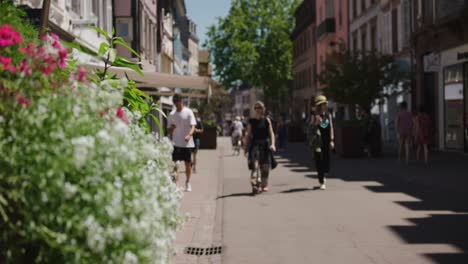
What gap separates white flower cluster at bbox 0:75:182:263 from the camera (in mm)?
2885

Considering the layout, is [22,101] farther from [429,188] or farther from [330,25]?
[330,25]

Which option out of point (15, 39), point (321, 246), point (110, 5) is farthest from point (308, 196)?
point (110, 5)

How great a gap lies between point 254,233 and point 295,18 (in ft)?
202

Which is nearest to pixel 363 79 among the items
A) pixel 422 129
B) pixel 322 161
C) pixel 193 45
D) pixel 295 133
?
pixel 422 129

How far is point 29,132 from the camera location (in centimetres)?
299

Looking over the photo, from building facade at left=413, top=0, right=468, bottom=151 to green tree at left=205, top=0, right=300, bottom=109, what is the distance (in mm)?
35562

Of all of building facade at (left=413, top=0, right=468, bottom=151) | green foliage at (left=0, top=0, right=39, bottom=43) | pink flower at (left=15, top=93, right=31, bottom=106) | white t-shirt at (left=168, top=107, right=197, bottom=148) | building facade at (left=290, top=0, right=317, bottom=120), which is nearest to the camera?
pink flower at (left=15, top=93, right=31, bottom=106)

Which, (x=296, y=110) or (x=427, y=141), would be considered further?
(x=296, y=110)

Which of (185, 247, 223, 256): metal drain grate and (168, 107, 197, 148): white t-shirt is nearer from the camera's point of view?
A: (185, 247, 223, 256): metal drain grate

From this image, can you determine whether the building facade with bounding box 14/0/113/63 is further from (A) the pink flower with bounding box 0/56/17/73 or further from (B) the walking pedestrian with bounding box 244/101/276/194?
(A) the pink flower with bounding box 0/56/17/73

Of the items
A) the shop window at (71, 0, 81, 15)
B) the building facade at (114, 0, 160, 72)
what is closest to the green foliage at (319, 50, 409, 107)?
the building facade at (114, 0, 160, 72)

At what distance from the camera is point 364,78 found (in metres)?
26.5

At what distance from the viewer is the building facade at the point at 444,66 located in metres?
24.3

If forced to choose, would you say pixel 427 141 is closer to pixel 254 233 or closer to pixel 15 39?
pixel 254 233
